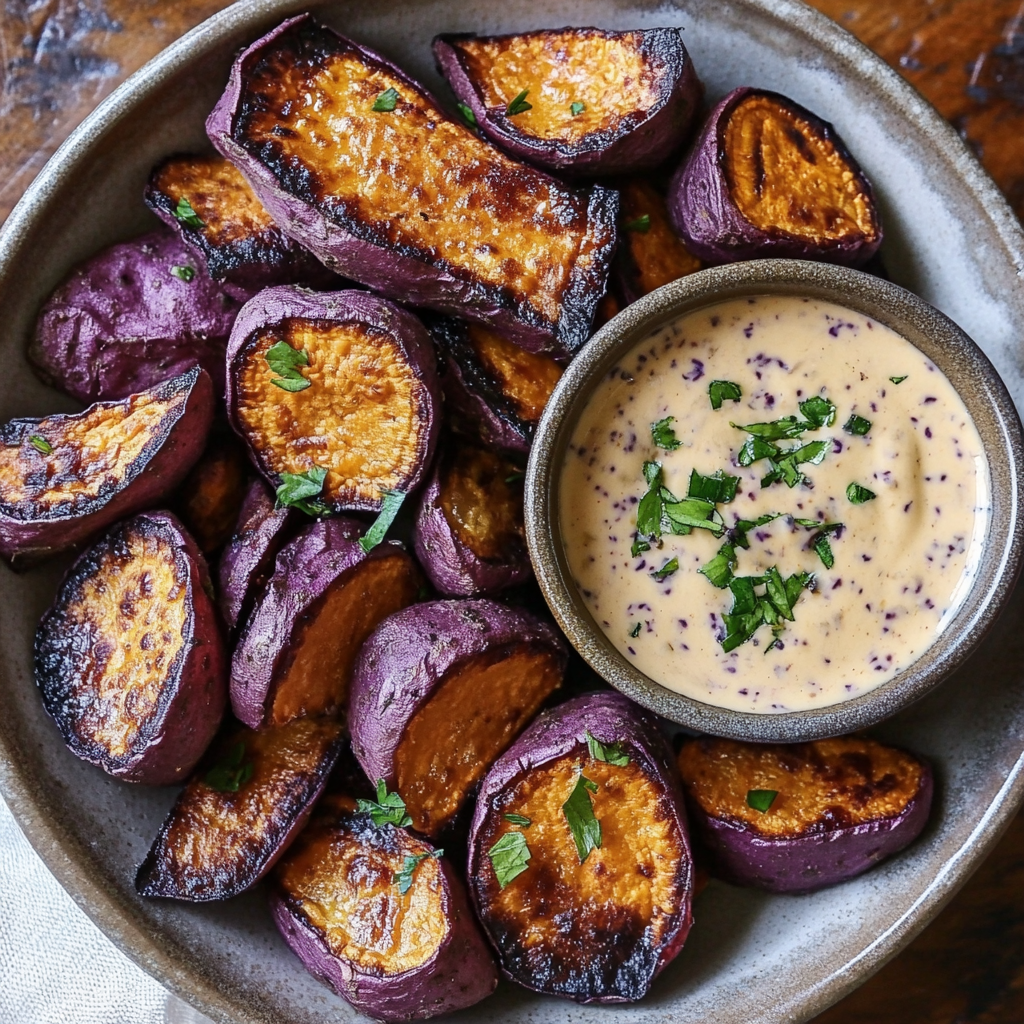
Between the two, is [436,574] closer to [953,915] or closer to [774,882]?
[774,882]

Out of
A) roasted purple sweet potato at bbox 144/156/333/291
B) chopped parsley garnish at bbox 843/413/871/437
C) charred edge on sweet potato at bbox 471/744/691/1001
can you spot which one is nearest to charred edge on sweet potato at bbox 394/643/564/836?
charred edge on sweet potato at bbox 471/744/691/1001

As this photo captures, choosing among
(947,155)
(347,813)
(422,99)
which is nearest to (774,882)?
(347,813)

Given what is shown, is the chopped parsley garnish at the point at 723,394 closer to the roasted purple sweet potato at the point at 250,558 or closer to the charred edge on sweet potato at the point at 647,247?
the charred edge on sweet potato at the point at 647,247

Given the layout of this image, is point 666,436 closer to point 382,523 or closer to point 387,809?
point 382,523

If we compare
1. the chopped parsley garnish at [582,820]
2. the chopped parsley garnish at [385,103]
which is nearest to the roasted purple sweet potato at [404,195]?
the chopped parsley garnish at [385,103]

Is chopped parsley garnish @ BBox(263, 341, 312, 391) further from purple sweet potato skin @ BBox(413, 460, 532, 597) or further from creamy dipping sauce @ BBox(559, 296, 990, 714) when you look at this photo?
creamy dipping sauce @ BBox(559, 296, 990, 714)

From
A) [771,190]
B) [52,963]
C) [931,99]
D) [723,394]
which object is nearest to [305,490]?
[723,394]
